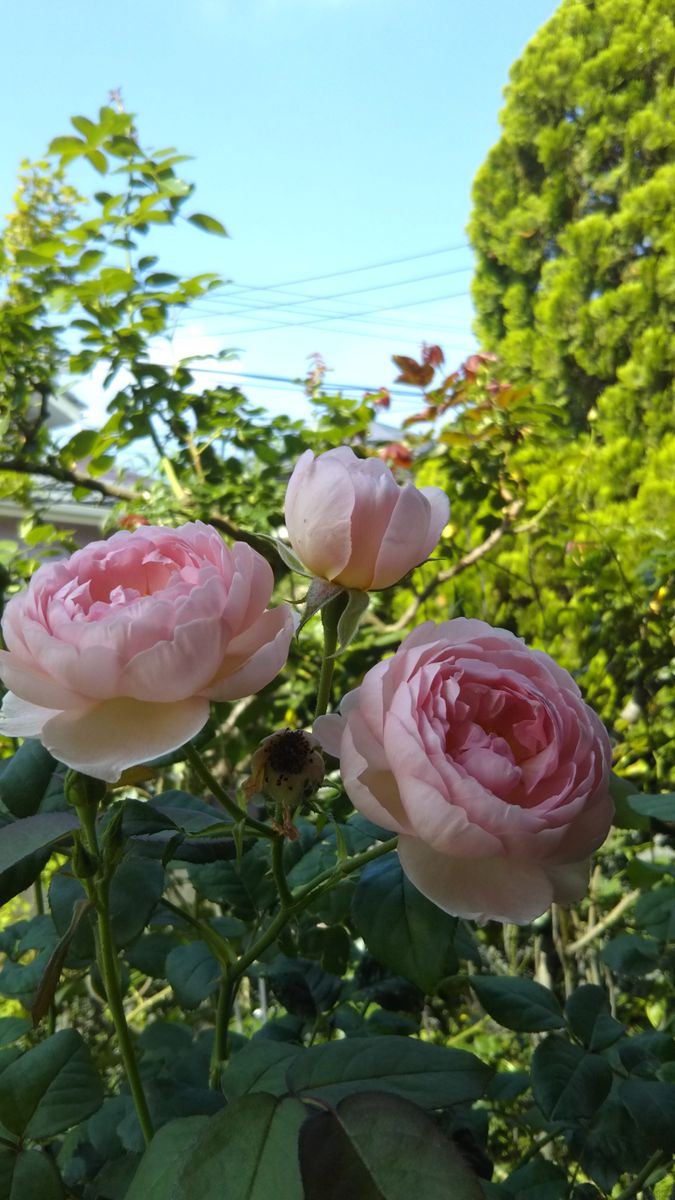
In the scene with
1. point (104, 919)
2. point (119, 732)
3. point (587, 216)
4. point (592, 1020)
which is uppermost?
point (119, 732)

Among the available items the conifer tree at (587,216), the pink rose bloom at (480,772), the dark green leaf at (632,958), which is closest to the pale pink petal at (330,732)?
the pink rose bloom at (480,772)

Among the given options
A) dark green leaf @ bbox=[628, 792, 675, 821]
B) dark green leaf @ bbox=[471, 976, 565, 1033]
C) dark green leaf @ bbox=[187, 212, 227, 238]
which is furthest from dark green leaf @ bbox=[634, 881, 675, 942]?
dark green leaf @ bbox=[187, 212, 227, 238]

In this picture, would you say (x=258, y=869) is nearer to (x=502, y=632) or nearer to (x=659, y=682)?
(x=502, y=632)

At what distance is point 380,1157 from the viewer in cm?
36

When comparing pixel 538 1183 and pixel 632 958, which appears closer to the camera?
pixel 538 1183

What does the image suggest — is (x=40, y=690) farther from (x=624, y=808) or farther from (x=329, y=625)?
(x=624, y=808)

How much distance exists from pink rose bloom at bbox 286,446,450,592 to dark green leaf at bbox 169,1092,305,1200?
260 millimetres

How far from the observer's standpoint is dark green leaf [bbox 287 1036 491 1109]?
16.4 inches

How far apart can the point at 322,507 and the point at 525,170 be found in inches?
281

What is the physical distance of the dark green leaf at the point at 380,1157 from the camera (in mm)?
345

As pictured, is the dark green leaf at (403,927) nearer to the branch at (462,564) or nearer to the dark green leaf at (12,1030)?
the dark green leaf at (12,1030)

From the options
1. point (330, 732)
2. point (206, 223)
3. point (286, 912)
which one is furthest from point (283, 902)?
point (206, 223)

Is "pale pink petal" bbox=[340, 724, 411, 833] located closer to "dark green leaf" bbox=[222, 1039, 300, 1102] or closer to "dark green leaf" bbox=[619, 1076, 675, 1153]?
"dark green leaf" bbox=[222, 1039, 300, 1102]

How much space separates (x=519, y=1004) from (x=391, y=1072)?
256 mm
